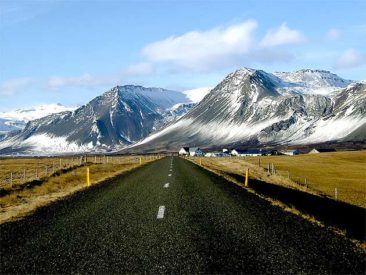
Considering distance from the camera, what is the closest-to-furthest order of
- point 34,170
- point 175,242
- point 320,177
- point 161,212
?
point 175,242
point 161,212
point 320,177
point 34,170

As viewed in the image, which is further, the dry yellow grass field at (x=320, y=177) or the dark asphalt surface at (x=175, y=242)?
the dry yellow grass field at (x=320, y=177)

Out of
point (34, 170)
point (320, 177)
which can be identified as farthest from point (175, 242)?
point (34, 170)

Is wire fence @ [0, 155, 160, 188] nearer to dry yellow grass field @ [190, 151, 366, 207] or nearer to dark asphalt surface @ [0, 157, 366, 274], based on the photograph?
dry yellow grass field @ [190, 151, 366, 207]

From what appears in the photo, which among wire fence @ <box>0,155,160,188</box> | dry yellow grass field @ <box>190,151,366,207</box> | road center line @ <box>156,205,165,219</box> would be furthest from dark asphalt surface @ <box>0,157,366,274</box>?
dry yellow grass field @ <box>190,151,366,207</box>

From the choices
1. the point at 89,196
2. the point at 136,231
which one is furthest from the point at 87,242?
the point at 89,196

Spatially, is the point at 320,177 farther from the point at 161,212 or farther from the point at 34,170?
the point at 161,212

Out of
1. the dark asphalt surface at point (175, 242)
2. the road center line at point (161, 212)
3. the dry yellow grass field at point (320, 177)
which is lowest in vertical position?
the dry yellow grass field at point (320, 177)

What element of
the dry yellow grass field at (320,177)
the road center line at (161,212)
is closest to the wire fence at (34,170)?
the dry yellow grass field at (320,177)

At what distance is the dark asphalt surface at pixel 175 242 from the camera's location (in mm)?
Result: 9969

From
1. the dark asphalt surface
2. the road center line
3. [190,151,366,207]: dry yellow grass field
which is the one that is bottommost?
[190,151,366,207]: dry yellow grass field

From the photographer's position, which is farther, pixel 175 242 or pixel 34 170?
pixel 34 170

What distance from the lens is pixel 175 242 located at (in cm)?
1217

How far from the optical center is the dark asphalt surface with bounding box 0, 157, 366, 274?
9969 mm

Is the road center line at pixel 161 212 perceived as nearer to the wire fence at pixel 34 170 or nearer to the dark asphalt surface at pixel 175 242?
the dark asphalt surface at pixel 175 242
